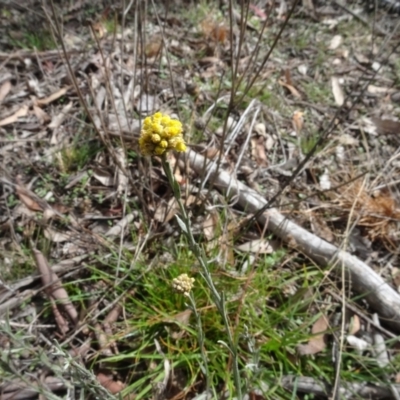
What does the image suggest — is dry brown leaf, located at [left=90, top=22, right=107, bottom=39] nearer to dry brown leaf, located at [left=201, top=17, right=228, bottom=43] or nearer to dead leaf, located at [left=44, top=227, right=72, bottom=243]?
dry brown leaf, located at [left=201, top=17, right=228, bottom=43]

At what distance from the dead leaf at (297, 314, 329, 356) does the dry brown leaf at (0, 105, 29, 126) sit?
225 cm

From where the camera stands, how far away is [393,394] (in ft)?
6.37

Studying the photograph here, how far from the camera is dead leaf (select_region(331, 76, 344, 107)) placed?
3357 mm

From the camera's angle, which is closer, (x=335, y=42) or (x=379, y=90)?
(x=379, y=90)

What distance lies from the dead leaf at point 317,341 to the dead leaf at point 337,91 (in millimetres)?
1824

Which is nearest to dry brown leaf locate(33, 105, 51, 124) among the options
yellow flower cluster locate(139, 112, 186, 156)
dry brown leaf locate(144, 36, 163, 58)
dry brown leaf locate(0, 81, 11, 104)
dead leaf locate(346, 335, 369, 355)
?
dry brown leaf locate(0, 81, 11, 104)

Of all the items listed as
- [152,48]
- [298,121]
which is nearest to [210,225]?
[298,121]

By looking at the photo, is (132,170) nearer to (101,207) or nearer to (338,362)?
(101,207)

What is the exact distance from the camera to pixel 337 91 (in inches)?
135

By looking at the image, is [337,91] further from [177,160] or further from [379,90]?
[177,160]

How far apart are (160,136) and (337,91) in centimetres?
274

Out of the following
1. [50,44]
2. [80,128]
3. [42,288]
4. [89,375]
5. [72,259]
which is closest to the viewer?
[89,375]

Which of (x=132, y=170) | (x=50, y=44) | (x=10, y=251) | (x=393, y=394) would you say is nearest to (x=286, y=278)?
(x=393, y=394)

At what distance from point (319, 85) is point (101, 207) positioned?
2056mm
